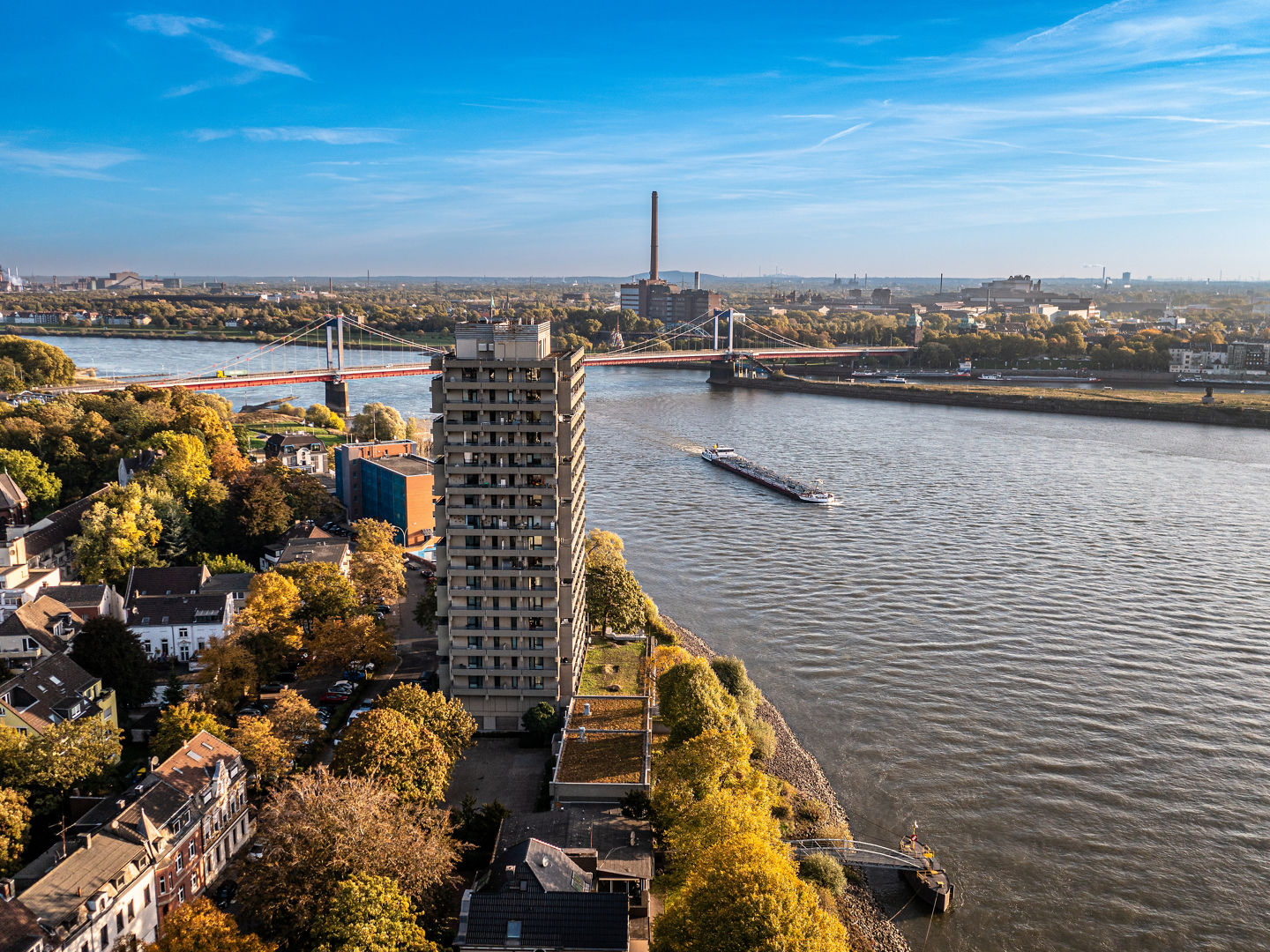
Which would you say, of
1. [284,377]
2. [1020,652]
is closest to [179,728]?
[1020,652]

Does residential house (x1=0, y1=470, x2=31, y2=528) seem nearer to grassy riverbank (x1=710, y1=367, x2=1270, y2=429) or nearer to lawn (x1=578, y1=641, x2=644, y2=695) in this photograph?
lawn (x1=578, y1=641, x2=644, y2=695)

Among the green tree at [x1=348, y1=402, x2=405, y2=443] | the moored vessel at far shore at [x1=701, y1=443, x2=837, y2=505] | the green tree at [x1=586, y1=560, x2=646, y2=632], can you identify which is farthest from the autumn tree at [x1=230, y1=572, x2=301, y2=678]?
the green tree at [x1=348, y1=402, x2=405, y2=443]

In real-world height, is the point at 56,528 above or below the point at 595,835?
above

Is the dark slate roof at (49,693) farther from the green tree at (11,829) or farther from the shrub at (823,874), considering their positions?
the shrub at (823,874)

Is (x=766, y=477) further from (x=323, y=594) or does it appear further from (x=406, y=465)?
(x=323, y=594)

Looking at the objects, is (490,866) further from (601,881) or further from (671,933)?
(671,933)

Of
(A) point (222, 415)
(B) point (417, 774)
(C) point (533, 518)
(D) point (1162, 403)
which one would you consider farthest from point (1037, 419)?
(B) point (417, 774)

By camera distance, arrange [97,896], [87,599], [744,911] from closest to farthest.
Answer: [744,911]
[97,896]
[87,599]
